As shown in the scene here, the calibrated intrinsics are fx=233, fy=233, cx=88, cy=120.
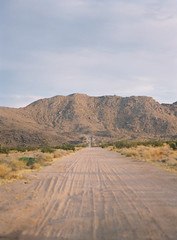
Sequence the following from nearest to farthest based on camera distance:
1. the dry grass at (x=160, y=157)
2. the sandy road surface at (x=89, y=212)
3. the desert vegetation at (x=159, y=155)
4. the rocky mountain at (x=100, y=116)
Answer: the sandy road surface at (x=89, y=212) < the dry grass at (x=160, y=157) < the desert vegetation at (x=159, y=155) < the rocky mountain at (x=100, y=116)

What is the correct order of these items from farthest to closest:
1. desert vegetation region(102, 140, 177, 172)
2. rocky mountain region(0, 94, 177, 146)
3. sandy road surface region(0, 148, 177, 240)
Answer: rocky mountain region(0, 94, 177, 146) → desert vegetation region(102, 140, 177, 172) → sandy road surface region(0, 148, 177, 240)

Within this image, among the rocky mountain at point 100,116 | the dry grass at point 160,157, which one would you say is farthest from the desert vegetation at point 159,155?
the rocky mountain at point 100,116

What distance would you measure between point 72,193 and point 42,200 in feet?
4.13

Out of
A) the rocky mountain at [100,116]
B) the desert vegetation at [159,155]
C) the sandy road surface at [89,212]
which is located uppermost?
the rocky mountain at [100,116]

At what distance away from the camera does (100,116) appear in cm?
14412

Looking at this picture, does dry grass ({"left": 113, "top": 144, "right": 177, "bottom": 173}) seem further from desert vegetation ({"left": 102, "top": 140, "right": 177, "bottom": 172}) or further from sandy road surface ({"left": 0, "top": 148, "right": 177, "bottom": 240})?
sandy road surface ({"left": 0, "top": 148, "right": 177, "bottom": 240})

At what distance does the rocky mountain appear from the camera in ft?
383

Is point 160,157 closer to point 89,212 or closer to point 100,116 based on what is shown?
point 89,212

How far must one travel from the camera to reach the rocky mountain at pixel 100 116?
11681 cm

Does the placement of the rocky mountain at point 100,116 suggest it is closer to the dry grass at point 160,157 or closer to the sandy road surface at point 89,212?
the dry grass at point 160,157

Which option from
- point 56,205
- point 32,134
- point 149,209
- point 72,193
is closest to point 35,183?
point 72,193

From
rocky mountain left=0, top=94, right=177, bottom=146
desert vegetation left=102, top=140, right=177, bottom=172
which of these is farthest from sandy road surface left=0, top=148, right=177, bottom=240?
rocky mountain left=0, top=94, right=177, bottom=146

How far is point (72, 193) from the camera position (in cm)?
790

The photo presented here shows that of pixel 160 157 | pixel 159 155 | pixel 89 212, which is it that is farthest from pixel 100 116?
pixel 89 212
